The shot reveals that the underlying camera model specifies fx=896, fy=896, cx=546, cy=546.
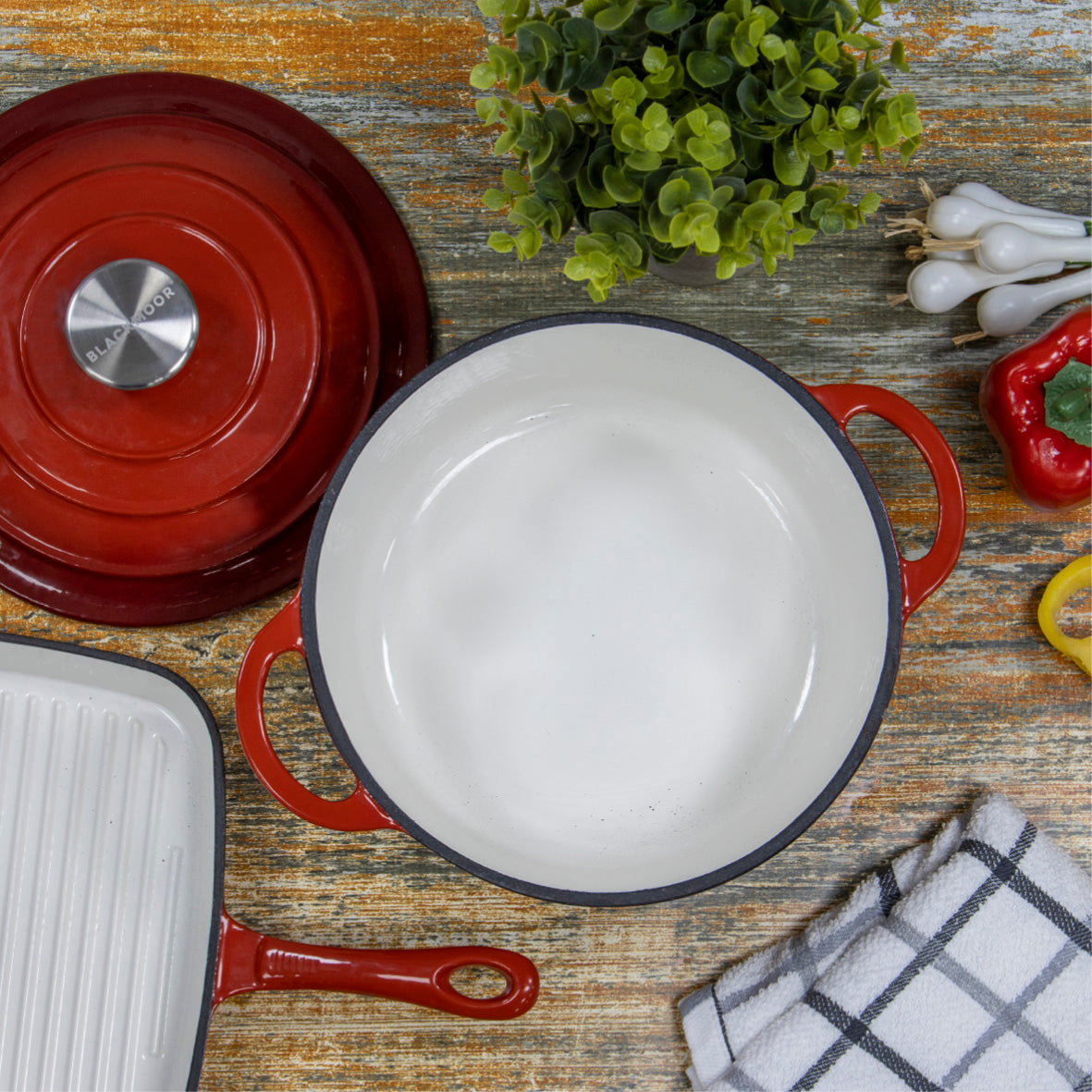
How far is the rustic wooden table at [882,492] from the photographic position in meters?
0.62

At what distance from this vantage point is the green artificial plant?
420 mm

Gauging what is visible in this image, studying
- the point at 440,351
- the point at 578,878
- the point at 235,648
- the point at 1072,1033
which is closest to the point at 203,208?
the point at 440,351

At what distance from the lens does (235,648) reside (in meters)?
0.63

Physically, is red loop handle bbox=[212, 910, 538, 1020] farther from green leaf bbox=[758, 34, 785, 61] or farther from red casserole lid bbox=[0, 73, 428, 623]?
green leaf bbox=[758, 34, 785, 61]

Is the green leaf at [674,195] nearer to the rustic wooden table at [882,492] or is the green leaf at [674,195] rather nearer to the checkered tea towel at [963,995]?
the rustic wooden table at [882,492]

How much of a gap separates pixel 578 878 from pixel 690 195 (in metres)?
0.44

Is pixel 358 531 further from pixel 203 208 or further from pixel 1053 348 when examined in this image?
pixel 1053 348

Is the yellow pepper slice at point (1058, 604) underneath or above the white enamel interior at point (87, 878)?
above

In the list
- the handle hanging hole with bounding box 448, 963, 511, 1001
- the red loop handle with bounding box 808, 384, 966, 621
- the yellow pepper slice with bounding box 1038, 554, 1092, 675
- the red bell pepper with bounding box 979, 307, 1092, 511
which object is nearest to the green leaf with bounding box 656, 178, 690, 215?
the red loop handle with bounding box 808, 384, 966, 621

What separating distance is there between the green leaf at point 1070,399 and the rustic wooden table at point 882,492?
6cm

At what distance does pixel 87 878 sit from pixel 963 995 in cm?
62

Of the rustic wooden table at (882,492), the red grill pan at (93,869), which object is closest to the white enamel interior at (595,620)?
the rustic wooden table at (882,492)

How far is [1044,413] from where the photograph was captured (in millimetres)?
598

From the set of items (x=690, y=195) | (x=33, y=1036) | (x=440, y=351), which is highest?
(x=690, y=195)
